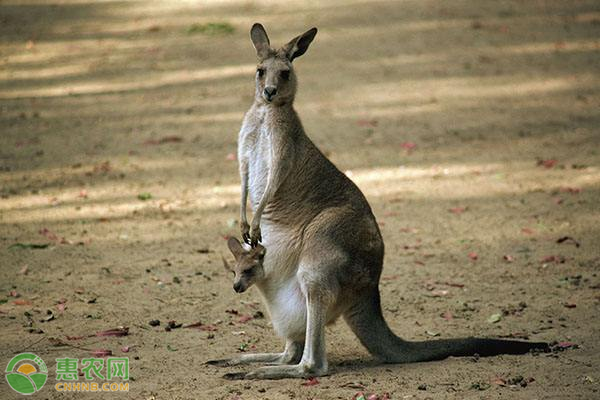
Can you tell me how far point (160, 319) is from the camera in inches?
236

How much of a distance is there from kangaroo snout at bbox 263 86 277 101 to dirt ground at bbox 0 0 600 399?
64.1 inches

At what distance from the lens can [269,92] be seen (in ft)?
16.9

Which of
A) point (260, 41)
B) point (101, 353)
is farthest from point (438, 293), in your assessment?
point (101, 353)

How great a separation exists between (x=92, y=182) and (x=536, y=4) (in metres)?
9.12

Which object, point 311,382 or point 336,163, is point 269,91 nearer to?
point 311,382

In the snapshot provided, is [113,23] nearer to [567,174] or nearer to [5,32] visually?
[5,32]

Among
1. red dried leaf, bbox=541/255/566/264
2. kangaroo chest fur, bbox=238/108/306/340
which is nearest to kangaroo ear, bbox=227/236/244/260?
kangaroo chest fur, bbox=238/108/306/340

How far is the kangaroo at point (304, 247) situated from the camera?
497cm

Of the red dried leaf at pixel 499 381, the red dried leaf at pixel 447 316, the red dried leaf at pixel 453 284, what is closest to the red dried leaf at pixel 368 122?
the red dried leaf at pixel 453 284

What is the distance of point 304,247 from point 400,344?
0.83 meters

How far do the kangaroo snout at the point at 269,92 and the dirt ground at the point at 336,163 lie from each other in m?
1.63

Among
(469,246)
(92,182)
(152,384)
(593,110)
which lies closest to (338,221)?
(152,384)

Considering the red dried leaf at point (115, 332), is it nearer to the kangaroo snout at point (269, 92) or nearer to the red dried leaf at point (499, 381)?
the kangaroo snout at point (269, 92)

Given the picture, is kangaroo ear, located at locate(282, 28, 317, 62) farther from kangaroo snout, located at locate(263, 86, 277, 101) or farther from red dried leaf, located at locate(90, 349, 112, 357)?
red dried leaf, located at locate(90, 349, 112, 357)
